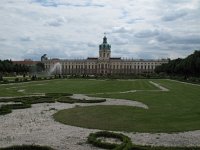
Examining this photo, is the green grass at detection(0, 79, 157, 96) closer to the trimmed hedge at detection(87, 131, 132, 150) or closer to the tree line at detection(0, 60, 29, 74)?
the trimmed hedge at detection(87, 131, 132, 150)

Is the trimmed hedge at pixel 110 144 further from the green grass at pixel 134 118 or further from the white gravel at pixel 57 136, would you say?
the green grass at pixel 134 118

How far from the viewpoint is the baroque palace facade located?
16162 centimetres

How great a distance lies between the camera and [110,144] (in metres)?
8.98

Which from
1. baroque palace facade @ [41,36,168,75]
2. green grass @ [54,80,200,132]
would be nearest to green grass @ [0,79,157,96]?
green grass @ [54,80,200,132]

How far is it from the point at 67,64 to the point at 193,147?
162103mm

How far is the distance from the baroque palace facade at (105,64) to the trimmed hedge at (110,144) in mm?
150253

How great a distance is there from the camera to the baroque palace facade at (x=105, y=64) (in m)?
162

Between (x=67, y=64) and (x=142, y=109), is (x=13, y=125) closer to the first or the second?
(x=142, y=109)

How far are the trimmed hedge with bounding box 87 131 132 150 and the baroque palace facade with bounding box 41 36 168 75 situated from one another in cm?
15025

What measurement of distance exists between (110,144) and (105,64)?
153m

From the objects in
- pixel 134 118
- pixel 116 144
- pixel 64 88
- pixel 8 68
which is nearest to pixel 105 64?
pixel 8 68

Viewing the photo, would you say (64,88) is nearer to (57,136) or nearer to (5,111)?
(5,111)

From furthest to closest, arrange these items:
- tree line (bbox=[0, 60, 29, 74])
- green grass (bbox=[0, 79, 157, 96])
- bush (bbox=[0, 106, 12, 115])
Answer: tree line (bbox=[0, 60, 29, 74])
green grass (bbox=[0, 79, 157, 96])
bush (bbox=[0, 106, 12, 115])

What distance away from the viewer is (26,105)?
17047mm
